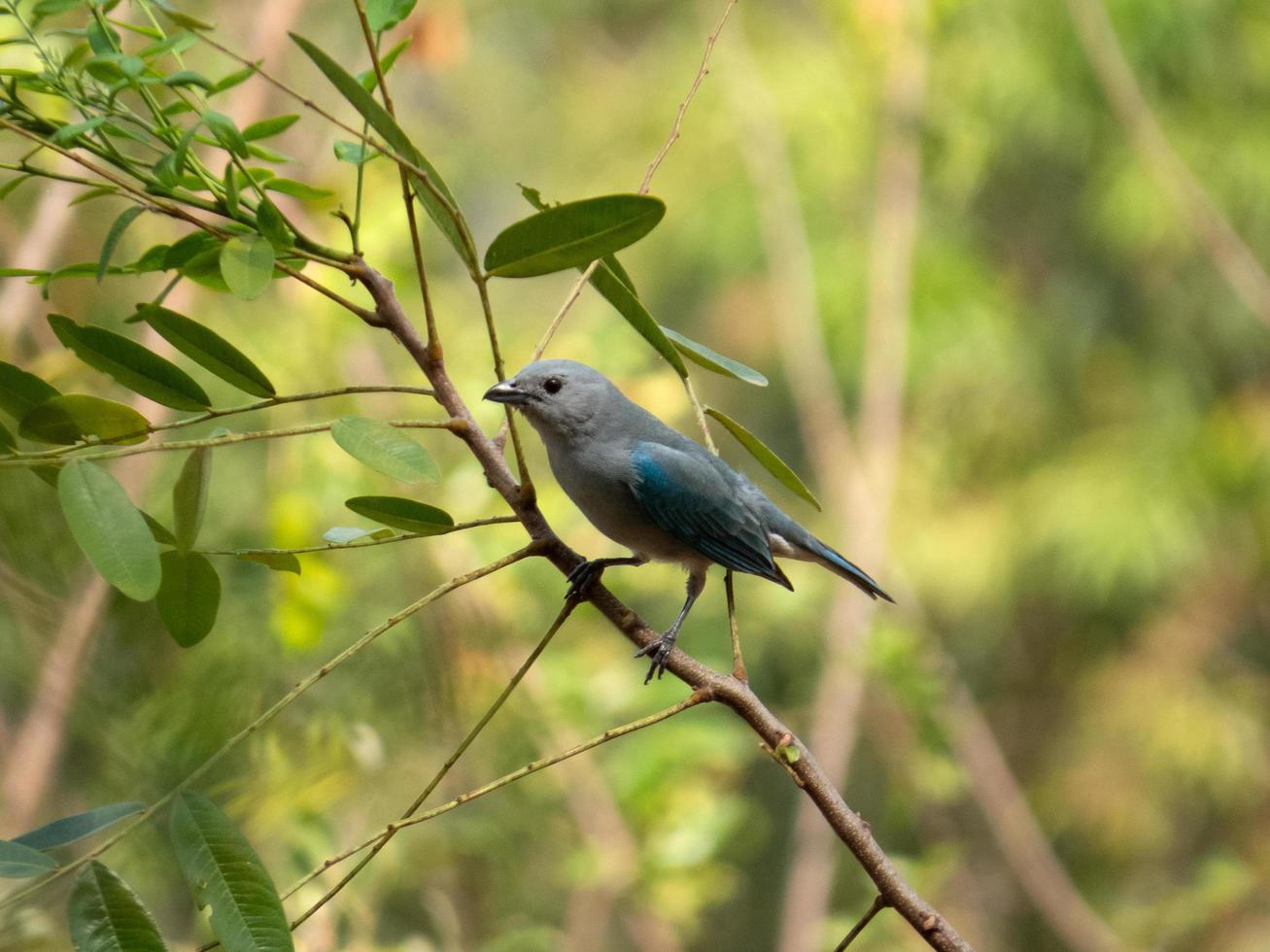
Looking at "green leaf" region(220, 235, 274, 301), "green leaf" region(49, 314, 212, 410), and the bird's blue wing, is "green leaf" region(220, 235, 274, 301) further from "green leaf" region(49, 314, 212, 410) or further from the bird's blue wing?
the bird's blue wing

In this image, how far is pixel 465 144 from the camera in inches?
311

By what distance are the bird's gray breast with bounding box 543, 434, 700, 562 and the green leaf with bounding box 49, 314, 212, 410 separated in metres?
1.02

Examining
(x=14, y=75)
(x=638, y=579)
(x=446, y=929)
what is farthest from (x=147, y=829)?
(x=638, y=579)

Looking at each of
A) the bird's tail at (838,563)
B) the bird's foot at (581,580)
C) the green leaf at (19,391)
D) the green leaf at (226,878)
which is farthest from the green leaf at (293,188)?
the bird's tail at (838,563)

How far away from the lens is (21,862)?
2.81 feet

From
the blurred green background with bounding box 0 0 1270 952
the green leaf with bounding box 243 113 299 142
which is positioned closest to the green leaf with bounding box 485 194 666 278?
the green leaf with bounding box 243 113 299 142

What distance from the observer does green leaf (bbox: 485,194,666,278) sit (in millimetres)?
902

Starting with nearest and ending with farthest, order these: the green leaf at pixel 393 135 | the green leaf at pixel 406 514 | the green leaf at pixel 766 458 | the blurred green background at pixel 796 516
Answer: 1. the green leaf at pixel 393 135
2. the green leaf at pixel 406 514
3. the green leaf at pixel 766 458
4. the blurred green background at pixel 796 516

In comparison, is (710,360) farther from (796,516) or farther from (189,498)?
(796,516)

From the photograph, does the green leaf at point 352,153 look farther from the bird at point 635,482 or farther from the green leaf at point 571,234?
the bird at point 635,482

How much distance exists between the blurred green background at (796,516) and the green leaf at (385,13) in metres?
0.45

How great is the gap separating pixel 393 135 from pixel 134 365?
0.27 metres

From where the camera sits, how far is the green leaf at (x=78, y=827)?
91cm

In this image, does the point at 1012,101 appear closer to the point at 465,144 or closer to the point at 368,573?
the point at 465,144
